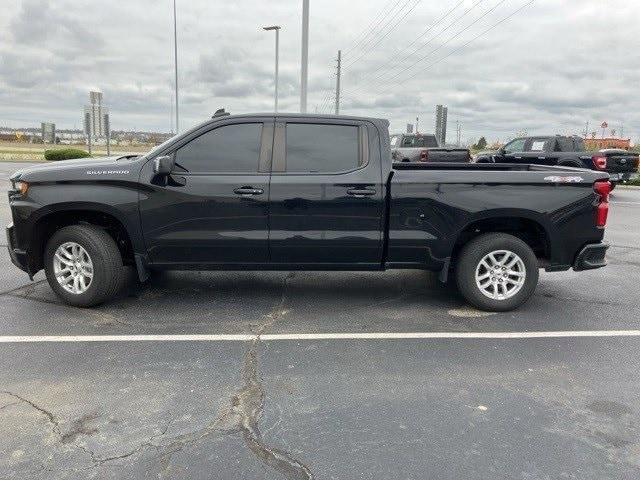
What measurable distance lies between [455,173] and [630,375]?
222 centimetres

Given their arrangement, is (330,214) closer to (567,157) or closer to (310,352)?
(310,352)

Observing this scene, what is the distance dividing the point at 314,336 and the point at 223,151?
1.93 meters

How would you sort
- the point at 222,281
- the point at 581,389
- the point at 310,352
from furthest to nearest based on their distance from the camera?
the point at 222,281 → the point at 310,352 → the point at 581,389

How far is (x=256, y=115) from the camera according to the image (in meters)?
5.16

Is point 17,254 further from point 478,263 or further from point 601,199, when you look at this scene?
point 601,199

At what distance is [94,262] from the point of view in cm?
506

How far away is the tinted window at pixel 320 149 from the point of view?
5113mm

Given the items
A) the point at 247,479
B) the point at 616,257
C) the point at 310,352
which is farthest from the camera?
the point at 616,257

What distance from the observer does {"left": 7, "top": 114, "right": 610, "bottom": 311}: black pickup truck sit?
197 inches

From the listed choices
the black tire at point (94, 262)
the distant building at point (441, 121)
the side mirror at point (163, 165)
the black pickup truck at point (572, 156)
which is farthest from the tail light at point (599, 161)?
the distant building at point (441, 121)

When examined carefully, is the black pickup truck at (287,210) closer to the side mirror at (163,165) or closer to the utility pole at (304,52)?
the side mirror at (163,165)

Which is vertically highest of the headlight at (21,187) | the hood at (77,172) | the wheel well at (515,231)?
the hood at (77,172)

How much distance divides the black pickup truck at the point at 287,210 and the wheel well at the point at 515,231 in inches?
3.0

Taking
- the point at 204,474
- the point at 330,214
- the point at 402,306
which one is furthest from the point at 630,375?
the point at 204,474
